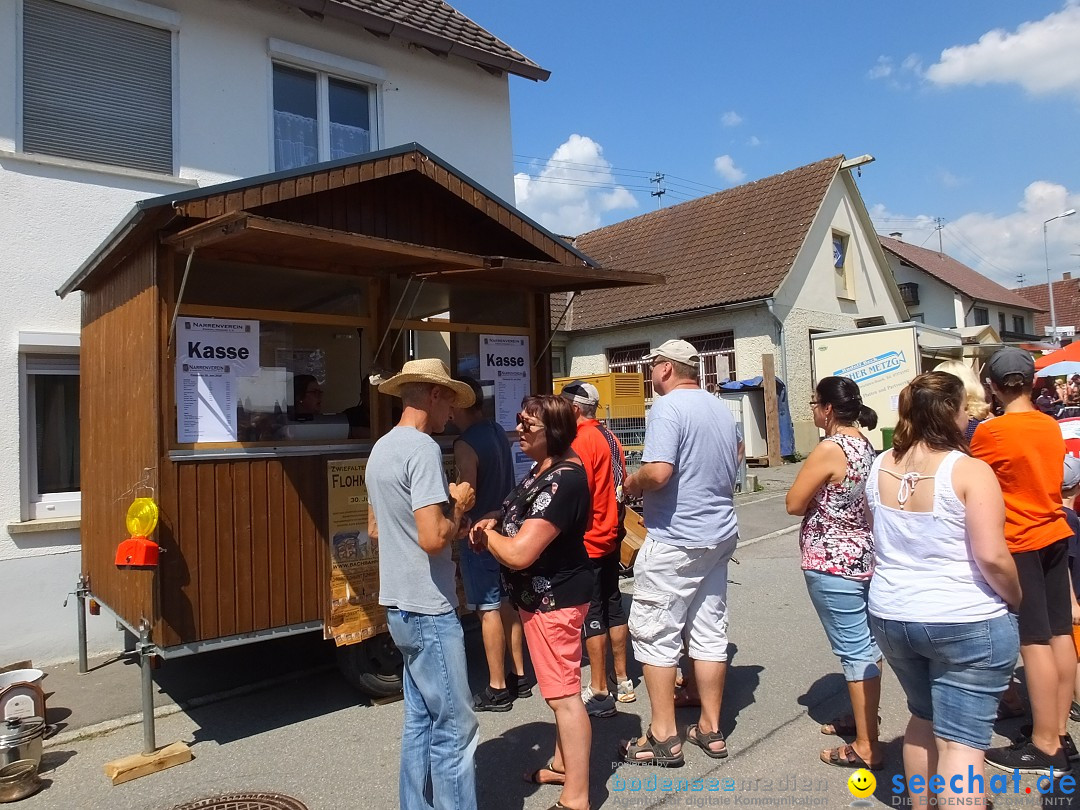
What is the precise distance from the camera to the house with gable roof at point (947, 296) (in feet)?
109

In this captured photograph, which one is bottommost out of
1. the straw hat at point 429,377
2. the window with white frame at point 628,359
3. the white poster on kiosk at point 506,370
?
the straw hat at point 429,377

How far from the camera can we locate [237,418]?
4582 millimetres

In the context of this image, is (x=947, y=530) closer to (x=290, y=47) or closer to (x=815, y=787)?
(x=815, y=787)

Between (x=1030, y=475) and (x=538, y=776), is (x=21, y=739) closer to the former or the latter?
(x=538, y=776)

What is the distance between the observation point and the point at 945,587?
262cm

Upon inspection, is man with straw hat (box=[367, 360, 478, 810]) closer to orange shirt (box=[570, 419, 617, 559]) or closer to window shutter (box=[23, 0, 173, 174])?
orange shirt (box=[570, 419, 617, 559])

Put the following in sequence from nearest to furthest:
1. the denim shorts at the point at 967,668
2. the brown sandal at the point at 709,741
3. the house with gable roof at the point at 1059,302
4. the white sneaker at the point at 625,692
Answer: the denim shorts at the point at 967,668
the brown sandal at the point at 709,741
the white sneaker at the point at 625,692
the house with gable roof at the point at 1059,302

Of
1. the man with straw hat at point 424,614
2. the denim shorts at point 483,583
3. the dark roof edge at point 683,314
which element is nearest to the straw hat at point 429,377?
the man with straw hat at point 424,614

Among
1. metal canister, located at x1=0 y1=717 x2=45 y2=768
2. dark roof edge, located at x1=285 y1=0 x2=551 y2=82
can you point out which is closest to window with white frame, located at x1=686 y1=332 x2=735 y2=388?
dark roof edge, located at x1=285 y1=0 x2=551 y2=82

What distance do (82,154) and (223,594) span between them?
14.0 feet

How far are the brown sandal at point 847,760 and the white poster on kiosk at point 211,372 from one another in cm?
357

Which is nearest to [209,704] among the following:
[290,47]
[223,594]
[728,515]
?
[223,594]

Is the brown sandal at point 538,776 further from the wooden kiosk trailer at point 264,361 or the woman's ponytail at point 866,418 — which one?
the woman's ponytail at point 866,418

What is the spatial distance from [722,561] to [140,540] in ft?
9.57
